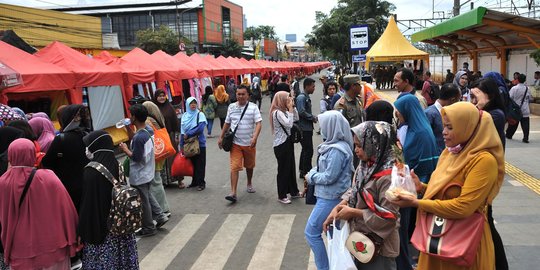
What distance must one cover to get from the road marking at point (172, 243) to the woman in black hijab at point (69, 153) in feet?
3.71

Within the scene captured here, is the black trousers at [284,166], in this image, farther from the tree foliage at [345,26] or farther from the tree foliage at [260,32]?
the tree foliage at [260,32]

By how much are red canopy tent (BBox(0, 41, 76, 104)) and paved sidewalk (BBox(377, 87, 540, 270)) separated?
8227 mm

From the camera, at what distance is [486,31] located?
59.3ft

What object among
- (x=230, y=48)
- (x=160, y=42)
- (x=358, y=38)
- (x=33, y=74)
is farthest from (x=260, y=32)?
(x=33, y=74)

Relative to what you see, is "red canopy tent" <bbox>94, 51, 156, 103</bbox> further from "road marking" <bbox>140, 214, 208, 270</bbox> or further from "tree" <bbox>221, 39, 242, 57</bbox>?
"tree" <bbox>221, 39, 242, 57</bbox>

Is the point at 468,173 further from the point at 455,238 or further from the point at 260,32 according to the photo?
the point at 260,32

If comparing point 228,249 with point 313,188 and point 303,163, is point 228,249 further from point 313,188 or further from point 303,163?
point 303,163

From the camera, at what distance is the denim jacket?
152 inches

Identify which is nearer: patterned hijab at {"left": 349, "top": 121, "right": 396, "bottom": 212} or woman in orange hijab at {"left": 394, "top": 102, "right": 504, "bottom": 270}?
woman in orange hijab at {"left": 394, "top": 102, "right": 504, "bottom": 270}

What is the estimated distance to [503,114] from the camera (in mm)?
4359

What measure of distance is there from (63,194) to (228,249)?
2249mm

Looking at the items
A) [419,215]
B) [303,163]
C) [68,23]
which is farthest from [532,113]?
[68,23]

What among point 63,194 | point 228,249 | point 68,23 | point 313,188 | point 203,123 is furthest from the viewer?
point 68,23

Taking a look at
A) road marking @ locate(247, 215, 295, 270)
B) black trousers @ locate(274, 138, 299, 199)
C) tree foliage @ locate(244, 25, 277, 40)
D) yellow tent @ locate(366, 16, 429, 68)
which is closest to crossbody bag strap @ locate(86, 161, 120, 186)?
road marking @ locate(247, 215, 295, 270)
